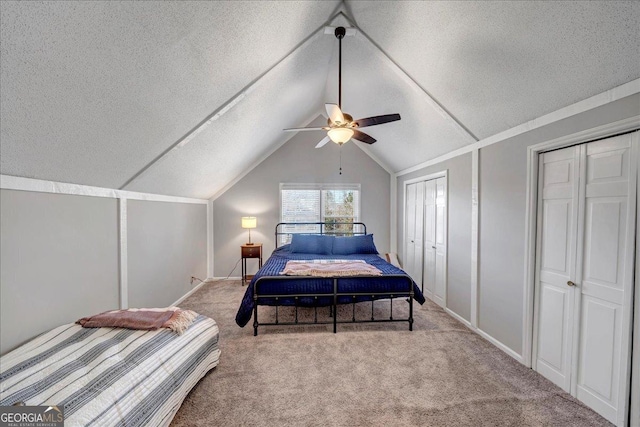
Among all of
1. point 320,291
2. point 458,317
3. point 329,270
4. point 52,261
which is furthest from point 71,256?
point 458,317

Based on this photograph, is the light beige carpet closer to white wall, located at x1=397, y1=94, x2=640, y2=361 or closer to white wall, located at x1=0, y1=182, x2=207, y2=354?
white wall, located at x1=397, y1=94, x2=640, y2=361

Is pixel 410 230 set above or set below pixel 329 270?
above

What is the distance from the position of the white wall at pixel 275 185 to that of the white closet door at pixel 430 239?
1.49 metres

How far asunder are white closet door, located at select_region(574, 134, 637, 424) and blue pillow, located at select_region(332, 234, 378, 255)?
9.38ft

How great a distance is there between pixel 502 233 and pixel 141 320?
3.41 m

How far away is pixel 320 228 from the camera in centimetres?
554

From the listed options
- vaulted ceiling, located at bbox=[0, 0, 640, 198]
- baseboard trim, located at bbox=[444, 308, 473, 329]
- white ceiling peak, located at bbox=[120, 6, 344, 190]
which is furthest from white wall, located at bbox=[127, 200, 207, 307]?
baseboard trim, located at bbox=[444, 308, 473, 329]

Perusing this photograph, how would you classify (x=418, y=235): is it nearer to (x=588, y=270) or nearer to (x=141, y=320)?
(x=588, y=270)

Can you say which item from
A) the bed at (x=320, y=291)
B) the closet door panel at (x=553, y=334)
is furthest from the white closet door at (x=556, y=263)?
the bed at (x=320, y=291)

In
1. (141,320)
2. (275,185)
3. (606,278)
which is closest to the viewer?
(606,278)

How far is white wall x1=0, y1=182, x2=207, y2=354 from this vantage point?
171 cm

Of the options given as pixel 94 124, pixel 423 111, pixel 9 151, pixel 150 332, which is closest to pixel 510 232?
pixel 423 111

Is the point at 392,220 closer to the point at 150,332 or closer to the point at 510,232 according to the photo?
the point at 510,232

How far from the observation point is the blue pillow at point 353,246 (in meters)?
4.53
